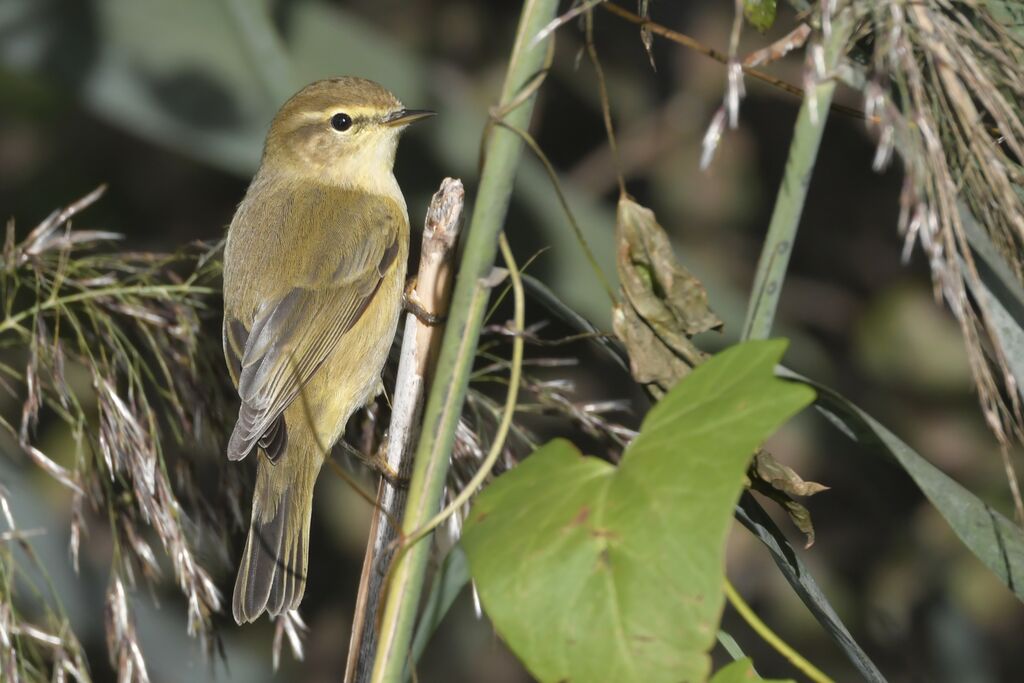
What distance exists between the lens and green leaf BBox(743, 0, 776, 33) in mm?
1360

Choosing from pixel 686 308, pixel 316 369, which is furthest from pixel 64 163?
pixel 686 308

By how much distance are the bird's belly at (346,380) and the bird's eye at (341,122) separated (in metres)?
0.53

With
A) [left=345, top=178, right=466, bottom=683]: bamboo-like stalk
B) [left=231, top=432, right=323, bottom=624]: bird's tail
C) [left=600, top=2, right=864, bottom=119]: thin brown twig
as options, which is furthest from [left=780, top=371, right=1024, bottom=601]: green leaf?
[left=231, top=432, right=323, bottom=624]: bird's tail

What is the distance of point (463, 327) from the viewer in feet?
4.12

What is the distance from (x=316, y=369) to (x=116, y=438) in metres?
0.73

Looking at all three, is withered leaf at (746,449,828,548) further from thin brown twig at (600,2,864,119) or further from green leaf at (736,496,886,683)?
thin brown twig at (600,2,864,119)

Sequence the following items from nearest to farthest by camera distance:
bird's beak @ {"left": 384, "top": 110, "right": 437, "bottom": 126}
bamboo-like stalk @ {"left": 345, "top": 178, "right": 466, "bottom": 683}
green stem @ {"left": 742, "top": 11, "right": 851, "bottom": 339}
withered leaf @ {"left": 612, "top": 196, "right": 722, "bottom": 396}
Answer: green stem @ {"left": 742, "top": 11, "right": 851, "bottom": 339}, withered leaf @ {"left": 612, "top": 196, "right": 722, "bottom": 396}, bamboo-like stalk @ {"left": 345, "top": 178, "right": 466, "bottom": 683}, bird's beak @ {"left": 384, "top": 110, "right": 437, "bottom": 126}

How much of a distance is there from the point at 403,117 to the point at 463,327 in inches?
61.0

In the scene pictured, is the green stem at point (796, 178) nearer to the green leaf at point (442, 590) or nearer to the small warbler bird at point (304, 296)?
the green leaf at point (442, 590)

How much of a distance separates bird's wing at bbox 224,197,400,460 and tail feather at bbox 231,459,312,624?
9cm

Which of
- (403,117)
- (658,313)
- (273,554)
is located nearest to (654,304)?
(658,313)

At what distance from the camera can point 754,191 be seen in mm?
4246

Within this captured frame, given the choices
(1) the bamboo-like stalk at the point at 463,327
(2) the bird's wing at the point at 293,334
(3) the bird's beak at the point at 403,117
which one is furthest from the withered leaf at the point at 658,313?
(3) the bird's beak at the point at 403,117

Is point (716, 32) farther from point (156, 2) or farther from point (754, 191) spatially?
point (156, 2)
